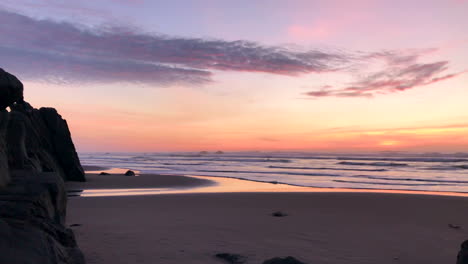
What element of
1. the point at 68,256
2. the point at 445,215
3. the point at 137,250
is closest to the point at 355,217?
the point at 445,215

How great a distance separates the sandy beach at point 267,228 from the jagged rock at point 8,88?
3.37m

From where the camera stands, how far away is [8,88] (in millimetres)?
6535

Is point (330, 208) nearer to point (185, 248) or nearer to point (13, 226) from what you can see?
point (185, 248)

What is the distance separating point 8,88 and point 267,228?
7.51m

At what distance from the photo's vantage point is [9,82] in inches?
258

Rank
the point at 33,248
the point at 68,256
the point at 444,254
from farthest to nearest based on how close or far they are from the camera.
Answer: the point at 444,254 < the point at 68,256 < the point at 33,248

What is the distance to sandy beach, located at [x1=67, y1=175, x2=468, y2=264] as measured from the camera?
321 inches

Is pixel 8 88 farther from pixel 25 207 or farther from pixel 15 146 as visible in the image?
pixel 15 146

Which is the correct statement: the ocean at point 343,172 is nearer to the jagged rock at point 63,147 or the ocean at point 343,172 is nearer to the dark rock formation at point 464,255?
the jagged rock at point 63,147

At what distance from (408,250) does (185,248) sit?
5.34 m

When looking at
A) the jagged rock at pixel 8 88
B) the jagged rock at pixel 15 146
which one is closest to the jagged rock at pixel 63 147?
the jagged rock at pixel 15 146

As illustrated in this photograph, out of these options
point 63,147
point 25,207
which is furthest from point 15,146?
point 63,147

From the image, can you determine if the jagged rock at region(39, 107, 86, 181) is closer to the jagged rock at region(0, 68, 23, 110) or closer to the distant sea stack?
the distant sea stack

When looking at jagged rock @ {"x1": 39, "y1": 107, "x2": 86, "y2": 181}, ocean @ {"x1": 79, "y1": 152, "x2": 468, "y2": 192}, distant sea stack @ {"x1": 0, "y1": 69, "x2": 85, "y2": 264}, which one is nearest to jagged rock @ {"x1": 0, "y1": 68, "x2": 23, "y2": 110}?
distant sea stack @ {"x1": 0, "y1": 69, "x2": 85, "y2": 264}
